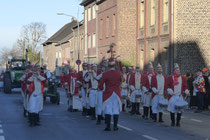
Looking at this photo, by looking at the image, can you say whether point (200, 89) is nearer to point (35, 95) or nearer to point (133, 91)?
point (133, 91)

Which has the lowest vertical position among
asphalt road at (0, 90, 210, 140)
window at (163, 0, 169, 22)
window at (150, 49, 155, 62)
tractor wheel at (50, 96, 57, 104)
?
asphalt road at (0, 90, 210, 140)

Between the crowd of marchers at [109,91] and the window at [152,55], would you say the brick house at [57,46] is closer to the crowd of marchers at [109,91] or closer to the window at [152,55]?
the window at [152,55]

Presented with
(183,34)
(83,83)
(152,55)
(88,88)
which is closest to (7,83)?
(152,55)

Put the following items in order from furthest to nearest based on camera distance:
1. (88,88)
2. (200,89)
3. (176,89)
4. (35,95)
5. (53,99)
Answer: (53,99) → (200,89) → (88,88) → (176,89) → (35,95)

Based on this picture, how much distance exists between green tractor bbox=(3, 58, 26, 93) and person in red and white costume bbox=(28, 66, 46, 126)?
20377mm

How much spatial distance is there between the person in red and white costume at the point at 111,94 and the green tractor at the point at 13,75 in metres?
22.2

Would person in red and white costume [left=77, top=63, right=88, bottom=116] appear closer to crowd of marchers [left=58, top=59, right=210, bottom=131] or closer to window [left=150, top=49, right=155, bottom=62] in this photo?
crowd of marchers [left=58, top=59, right=210, bottom=131]

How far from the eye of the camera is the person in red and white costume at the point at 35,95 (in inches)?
561

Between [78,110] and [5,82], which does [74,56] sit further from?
[78,110]

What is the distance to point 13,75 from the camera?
3484cm

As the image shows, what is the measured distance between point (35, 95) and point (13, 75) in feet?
68.9

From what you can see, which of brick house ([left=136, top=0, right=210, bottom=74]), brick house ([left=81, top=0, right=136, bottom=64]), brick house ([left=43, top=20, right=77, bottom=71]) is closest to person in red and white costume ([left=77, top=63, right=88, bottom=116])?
brick house ([left=136, top=0, right=210, bottom=74])

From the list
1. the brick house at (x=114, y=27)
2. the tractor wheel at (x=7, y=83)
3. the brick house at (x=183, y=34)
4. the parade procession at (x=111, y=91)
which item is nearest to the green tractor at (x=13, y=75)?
the tractor wheel at (x=7, y=83)

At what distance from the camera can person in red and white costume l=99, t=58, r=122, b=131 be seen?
42.7 feet
